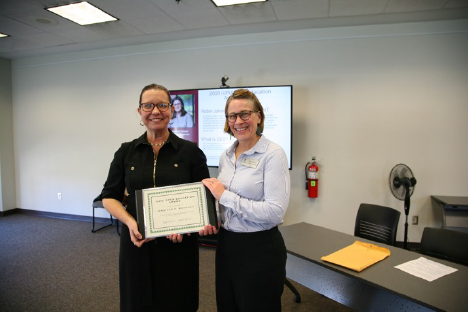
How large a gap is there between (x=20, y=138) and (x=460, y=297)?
22.8ft

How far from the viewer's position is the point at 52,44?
15.2ft

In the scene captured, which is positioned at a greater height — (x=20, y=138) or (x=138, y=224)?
(x=20, y=138)

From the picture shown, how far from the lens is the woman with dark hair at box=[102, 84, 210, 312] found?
4.52 ft

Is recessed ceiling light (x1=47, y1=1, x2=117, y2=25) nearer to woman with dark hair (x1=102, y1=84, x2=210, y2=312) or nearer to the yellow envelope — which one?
woman with dark hair (x1=102, y1=84, x2=210, y2=312)

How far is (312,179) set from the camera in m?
3.79

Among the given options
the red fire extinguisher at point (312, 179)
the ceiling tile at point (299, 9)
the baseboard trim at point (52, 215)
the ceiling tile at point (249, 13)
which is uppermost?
the ceiling tile at point (249, 13)

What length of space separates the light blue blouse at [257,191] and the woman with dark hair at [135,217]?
0.78 ft

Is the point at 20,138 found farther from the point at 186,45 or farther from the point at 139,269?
the point at 139,269

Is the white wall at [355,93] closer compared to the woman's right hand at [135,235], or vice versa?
the woman's right hand at [135,235]

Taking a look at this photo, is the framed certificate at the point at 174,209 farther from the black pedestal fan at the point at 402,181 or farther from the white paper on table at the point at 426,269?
the black pedestal fan at the point at 402,181

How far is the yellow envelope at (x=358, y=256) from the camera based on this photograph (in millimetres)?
1625

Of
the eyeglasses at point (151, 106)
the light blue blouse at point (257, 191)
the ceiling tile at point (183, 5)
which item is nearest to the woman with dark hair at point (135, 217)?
the eyeglasses at point (151, 106)

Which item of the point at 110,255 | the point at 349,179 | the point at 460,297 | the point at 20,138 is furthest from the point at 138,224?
the point at 20,138

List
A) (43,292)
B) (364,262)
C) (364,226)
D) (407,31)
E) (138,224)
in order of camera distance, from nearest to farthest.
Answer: (138,224) < (364,262) < (364,226) < (43,292) < (407,31)
